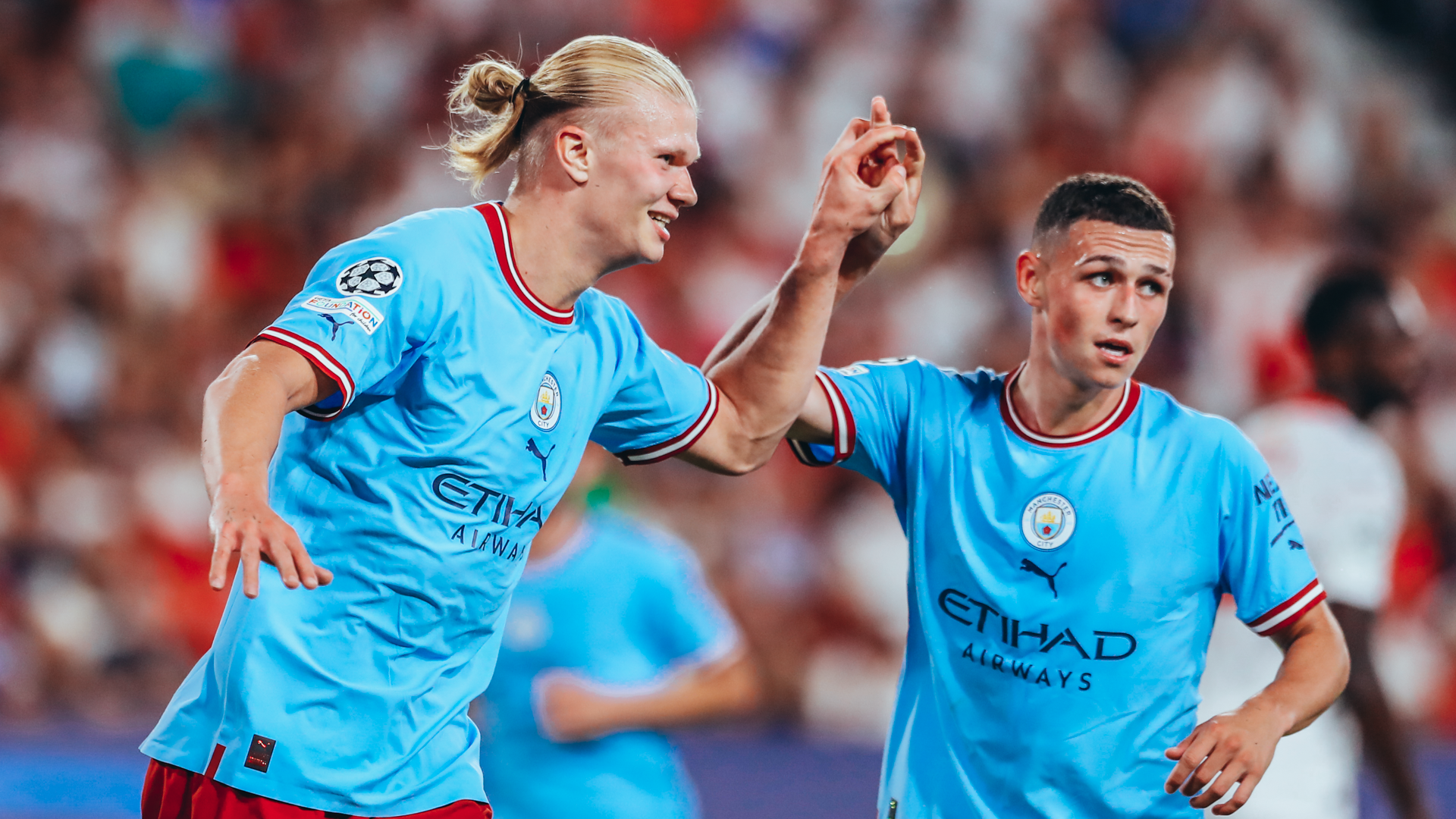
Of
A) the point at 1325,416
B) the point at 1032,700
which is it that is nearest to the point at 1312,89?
the point at 1325,416

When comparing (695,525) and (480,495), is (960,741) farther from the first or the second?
(695,525)

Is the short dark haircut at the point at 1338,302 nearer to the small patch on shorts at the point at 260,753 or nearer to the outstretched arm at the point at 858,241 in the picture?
the outstretched arm at the point at 858,241

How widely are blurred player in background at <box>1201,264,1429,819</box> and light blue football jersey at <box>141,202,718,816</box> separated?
250 centimetres

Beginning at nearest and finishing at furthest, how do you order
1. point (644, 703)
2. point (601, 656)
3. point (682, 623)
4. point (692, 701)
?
point (644, 703), point (692, 701), point (601, 656), point (682, 623)

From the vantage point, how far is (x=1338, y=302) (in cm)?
490

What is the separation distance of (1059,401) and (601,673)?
1.92 meters

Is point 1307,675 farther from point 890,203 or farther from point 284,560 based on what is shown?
point 284,560

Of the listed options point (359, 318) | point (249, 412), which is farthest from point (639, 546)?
point (249, 412)

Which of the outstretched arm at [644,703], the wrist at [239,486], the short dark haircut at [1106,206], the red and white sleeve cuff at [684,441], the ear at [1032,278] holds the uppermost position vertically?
the short dark haircut at [1106,206]

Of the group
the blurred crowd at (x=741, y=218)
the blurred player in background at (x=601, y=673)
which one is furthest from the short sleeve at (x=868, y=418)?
the blurred crowd at (x=741, y=218)

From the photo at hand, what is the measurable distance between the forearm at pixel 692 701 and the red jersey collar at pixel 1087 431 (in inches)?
62.6

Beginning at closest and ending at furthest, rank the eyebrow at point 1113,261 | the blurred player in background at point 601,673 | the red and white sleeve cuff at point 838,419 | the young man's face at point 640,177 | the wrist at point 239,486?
the wrist at point 239,486, the young man's face at point 640,177, the eyebrow at point 1113,261, the red and white sleeve cuff at point 838,419, the blurred player in background at point 601,673

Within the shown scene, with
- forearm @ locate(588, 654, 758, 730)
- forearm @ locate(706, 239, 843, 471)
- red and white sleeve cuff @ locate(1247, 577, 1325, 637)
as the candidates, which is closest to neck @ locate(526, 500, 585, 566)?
forearm @ locate(588, 654, 758, 730)

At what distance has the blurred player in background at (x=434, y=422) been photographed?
2.94 metres
